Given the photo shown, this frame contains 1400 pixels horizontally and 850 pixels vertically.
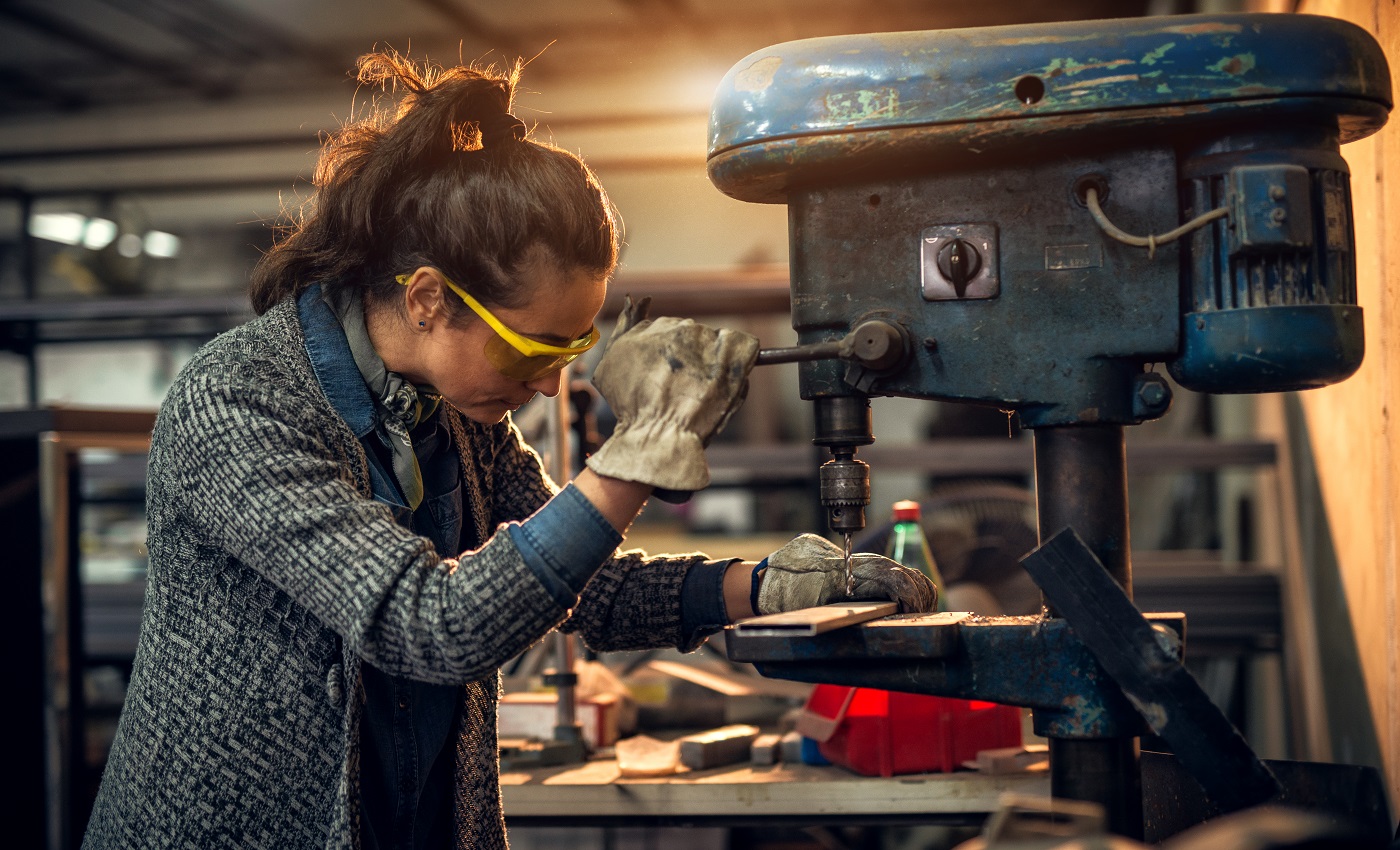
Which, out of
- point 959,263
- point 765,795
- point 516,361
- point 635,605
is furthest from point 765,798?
point 959,263

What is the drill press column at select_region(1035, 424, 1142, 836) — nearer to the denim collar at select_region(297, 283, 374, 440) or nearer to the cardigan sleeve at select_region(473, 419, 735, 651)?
the cardigan sleeve at select_region(473, 419, 735, 651)

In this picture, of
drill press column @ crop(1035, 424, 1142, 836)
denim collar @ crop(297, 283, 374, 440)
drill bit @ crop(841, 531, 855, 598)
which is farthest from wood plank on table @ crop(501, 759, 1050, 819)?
denim collar @ crop(297, 283, 374, 440)

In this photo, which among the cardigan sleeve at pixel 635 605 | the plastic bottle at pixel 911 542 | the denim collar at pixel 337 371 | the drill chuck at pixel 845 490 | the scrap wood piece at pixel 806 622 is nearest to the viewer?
the scrap wood piece at pixel 806 622

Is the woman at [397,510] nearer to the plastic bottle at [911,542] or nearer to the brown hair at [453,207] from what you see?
the brown hair at [453,207]

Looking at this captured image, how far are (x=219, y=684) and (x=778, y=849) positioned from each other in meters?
2.37

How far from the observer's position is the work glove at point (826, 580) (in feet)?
→ 4.04

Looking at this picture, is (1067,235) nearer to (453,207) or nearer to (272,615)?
(453,207)

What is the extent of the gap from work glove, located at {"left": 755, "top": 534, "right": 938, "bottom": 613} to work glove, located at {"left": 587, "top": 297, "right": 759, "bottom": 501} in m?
0.28

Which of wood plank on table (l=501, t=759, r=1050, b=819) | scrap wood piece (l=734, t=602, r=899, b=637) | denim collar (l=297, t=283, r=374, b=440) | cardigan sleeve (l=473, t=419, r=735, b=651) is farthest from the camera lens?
wood plank on table (l=501, t=759, r=1050, b=819)

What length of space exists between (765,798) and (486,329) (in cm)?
77

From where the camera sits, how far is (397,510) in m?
1.22

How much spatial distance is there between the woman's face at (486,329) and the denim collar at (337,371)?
0.06 metres

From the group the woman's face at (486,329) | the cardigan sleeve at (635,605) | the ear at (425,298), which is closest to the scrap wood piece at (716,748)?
the cardigan sleeve at (635,605)

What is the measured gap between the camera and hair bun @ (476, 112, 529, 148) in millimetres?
1295
